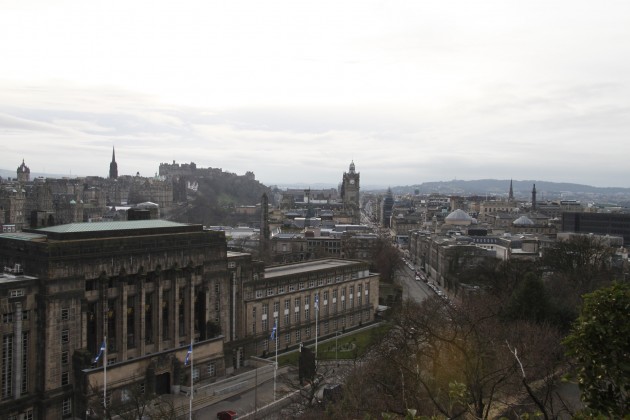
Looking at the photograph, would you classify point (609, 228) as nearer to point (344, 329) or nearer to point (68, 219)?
point (344, 329)

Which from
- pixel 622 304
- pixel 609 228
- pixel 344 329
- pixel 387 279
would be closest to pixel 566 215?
pixel 609 228

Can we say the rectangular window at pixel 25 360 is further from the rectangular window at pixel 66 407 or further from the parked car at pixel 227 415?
the parked car at pixel 227 415

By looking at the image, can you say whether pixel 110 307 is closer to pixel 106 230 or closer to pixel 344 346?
pixel 106 230

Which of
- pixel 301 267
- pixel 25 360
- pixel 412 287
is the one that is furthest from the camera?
pixel 412 287

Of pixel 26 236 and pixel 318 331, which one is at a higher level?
pixel 26 236

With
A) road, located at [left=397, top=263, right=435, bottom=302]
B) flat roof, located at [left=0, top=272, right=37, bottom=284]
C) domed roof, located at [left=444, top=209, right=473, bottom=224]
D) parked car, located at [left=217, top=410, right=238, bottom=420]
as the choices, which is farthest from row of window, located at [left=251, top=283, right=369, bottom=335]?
domed roof, located at [left=444, top=209, right=473, bottom=224]

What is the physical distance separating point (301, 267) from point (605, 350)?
60.3 m

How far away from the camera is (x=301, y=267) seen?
74.8m

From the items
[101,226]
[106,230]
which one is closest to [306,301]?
[101,226]

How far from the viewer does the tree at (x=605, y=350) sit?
1503 centimetres

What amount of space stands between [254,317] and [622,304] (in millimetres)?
49822

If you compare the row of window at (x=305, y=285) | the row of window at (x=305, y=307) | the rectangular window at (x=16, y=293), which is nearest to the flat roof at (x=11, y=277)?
the rectangular window at (x=16, y=293)

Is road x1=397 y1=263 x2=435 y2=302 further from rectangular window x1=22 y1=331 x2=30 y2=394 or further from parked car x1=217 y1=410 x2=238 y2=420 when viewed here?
rectangular window x1=22 y1=331 x2=30 y2=394

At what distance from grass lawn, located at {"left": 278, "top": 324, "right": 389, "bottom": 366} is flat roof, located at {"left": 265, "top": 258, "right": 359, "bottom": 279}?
8.20m
